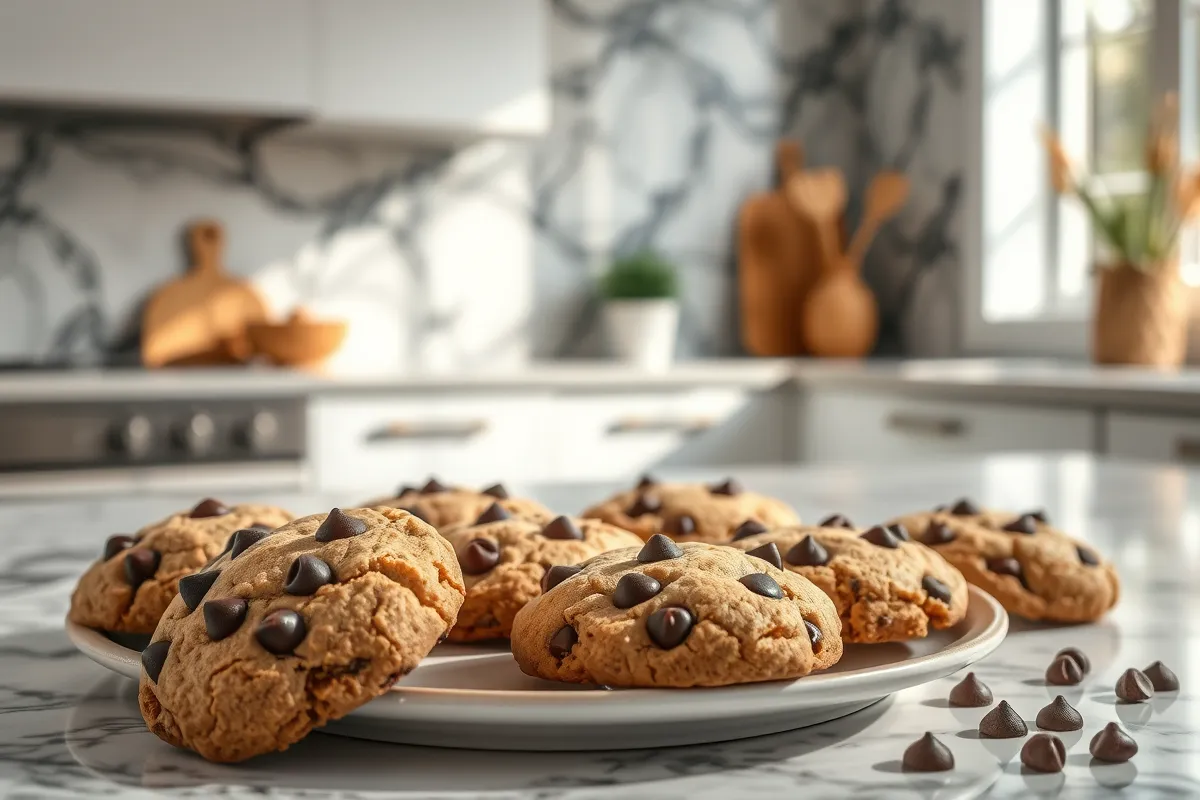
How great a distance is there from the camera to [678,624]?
1.71ft

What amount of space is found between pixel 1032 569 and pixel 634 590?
1.15ft

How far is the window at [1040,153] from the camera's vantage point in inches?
131

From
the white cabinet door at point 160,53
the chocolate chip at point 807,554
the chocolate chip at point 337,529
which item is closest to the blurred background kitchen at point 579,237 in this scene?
the white cabinet door at point 160,53

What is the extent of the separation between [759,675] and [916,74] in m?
3.70

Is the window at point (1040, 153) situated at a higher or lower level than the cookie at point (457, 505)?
higher

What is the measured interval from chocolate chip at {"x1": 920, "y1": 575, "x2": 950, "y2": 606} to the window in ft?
9.54

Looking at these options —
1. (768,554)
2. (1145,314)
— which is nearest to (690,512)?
(768,554)

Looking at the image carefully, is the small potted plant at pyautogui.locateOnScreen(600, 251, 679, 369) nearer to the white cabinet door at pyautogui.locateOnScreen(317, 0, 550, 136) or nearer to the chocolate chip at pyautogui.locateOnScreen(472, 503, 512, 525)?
the white cabinet door at pyautogui.locateOnScreen(317, 0, 550, 136)

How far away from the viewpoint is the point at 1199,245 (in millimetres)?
3133

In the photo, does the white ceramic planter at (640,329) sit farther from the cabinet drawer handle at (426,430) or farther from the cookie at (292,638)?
the cookie at (292,638)

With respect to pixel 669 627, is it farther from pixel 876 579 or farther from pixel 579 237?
pixel 579 237

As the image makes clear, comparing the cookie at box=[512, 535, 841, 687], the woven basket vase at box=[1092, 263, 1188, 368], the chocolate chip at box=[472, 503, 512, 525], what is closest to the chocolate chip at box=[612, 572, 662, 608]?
the cookie at box=[512, 535, 841, 687]

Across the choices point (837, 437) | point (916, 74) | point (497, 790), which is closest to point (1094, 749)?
point (497, 790)

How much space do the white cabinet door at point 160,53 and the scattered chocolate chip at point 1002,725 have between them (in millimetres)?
2761
